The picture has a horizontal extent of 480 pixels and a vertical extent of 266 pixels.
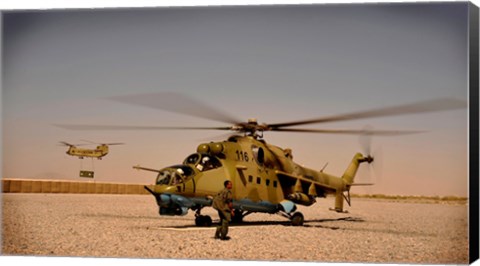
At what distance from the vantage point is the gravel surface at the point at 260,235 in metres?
10.8

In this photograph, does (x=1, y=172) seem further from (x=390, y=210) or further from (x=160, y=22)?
(x=390, y=210)

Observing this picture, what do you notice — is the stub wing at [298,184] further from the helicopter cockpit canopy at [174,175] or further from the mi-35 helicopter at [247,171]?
the helicopter cockpit canopy at [174,175]

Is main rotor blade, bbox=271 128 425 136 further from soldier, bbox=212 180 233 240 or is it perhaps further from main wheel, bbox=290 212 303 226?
main wheel, bbox=290 212 303 226

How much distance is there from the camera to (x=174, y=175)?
11.9 metres

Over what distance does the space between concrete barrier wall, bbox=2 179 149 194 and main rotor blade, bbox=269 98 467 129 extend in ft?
12.4

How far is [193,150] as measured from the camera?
496 inches

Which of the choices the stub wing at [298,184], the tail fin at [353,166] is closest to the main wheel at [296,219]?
the stub wing at [298,184]

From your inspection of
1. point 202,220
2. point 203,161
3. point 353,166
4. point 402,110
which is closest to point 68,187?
point 202,220

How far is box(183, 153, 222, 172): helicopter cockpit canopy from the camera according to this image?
12.2 metres

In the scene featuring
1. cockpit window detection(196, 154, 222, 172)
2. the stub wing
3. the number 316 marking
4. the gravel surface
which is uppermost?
the number 316 marking

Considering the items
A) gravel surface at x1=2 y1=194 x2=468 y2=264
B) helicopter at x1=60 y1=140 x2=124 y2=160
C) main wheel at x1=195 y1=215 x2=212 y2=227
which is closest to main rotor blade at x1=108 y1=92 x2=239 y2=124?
helicopter at x1=60 y1=140 x2=124 y2=160

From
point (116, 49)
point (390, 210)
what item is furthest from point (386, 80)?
point (116, 49)

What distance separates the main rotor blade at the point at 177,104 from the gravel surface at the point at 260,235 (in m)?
1.91

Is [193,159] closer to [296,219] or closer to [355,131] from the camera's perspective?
[296,219]
